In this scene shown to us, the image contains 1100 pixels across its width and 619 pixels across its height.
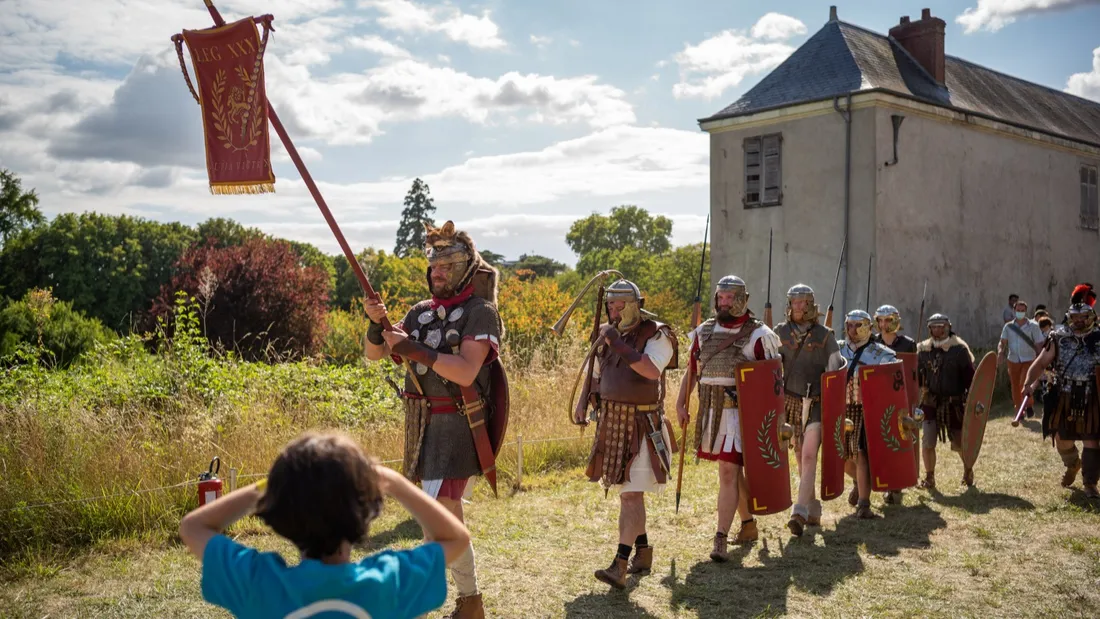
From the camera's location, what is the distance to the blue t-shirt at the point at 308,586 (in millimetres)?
1780

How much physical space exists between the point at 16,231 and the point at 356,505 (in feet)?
126

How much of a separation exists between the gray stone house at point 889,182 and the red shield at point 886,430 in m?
7.82

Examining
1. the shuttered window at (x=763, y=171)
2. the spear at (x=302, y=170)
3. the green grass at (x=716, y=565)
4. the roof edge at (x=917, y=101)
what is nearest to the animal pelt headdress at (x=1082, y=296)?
the green grass at (x=716, y=565)

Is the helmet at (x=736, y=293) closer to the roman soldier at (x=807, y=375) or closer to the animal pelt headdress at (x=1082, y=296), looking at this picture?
the roman soldier at (x=807, y=375)

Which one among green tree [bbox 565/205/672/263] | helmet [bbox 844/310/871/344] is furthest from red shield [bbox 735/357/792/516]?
green tree [bbox 565/205/672/263]

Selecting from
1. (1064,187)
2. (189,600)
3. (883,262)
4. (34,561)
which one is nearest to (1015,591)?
(189,600)

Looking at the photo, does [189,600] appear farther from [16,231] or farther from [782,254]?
[16,231]

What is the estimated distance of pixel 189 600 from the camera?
15.8 ft

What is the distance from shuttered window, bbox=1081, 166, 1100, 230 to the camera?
20281 mm

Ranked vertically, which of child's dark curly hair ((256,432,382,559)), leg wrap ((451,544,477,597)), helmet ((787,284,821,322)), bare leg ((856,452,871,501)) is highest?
helmet ((787,284,821,322))

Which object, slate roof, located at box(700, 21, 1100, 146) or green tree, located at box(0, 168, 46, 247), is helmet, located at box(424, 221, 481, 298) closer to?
slate roof, located at box(700, 21, 1100, 146)

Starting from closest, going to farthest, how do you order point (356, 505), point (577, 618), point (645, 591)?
point (356, 505) < point (577, 618) < point (645, 591)

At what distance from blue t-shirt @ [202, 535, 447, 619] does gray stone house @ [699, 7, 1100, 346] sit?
44.7 feet

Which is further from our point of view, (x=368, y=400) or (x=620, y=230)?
(x=620, y=230)
